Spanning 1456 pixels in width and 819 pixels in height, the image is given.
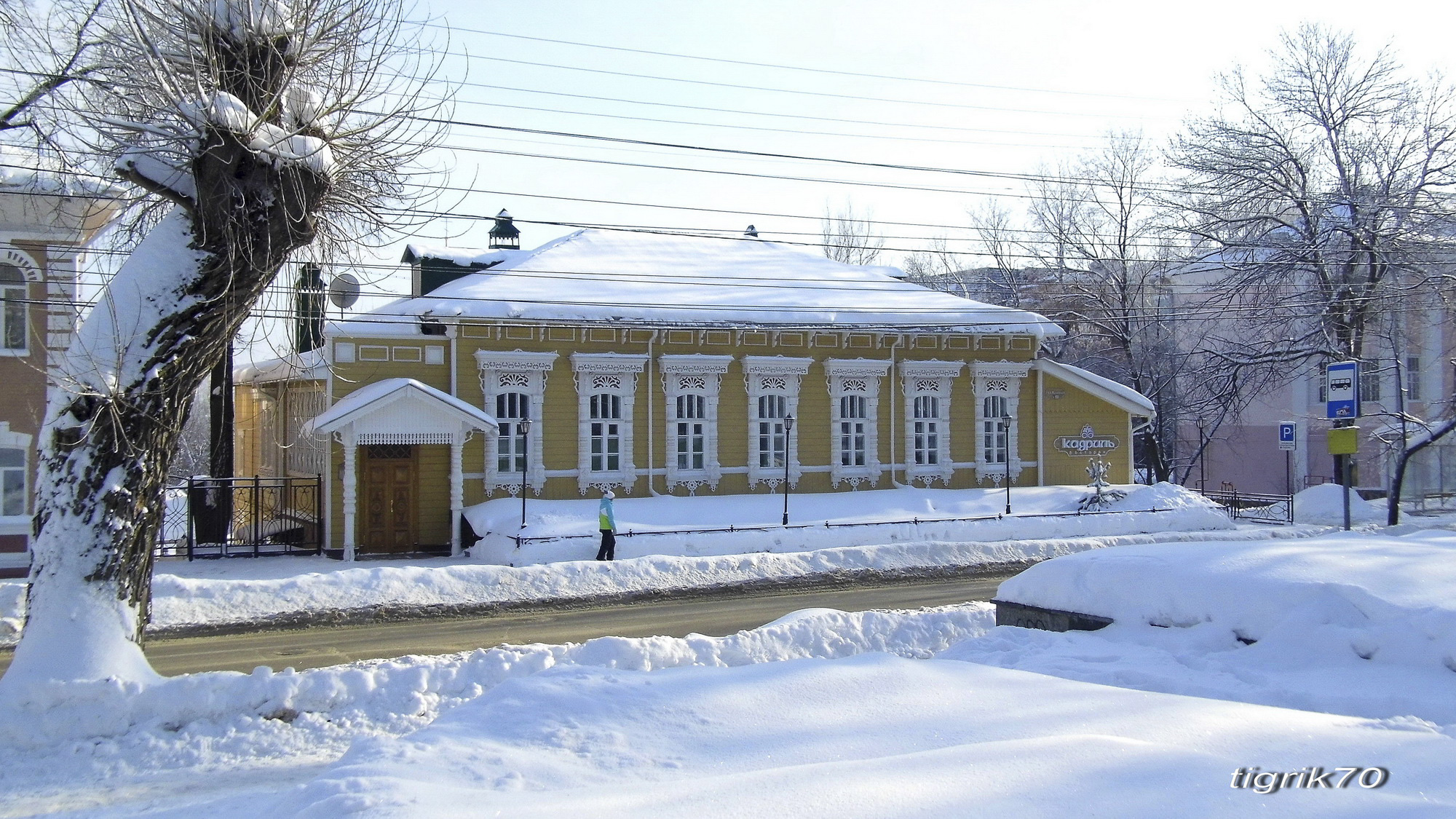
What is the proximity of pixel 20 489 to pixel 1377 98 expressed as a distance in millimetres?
32855

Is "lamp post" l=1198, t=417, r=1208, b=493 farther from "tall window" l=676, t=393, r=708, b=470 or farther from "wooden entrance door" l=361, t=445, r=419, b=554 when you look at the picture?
"wooden entrance door" l=361, t=445, r=419, b=554

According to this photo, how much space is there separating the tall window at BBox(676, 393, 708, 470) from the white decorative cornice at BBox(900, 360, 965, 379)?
18.1 feet

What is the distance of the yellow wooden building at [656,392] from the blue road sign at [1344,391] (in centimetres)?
1024

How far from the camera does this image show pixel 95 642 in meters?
9.11

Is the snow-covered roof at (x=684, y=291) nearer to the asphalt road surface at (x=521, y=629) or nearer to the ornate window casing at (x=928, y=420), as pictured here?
the ornate window casing at (x=928, y=420)

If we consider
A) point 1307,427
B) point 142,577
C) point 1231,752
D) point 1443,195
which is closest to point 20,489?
point 142,577

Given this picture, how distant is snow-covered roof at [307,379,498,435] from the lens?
64.6ft

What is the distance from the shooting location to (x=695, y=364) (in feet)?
79.9

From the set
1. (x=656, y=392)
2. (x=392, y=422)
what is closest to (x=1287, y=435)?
(x=656, y=392)

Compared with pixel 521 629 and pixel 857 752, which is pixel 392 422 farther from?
pixel 857 752

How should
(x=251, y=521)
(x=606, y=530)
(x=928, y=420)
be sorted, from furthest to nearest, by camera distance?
(x=928, y=420) < (x=251, y=521) < (x=606, y=530)

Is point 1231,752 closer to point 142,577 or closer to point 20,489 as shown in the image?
point 142,577

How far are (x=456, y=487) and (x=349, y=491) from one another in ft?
6.79

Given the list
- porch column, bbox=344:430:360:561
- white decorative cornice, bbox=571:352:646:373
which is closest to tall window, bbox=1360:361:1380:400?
white decorative cornice, bbox=571:352:646:373
